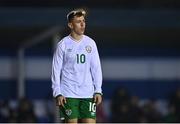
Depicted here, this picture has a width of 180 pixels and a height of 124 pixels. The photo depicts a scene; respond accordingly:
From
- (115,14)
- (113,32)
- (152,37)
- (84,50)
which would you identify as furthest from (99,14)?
(84,50)

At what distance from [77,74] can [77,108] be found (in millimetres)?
390

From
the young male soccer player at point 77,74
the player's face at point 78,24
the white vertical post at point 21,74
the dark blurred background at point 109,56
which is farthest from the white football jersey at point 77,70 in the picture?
the white vertical post at point 21,74

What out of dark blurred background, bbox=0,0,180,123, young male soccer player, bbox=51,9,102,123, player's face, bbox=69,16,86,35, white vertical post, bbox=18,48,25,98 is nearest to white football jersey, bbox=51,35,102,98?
young male soccer player, bbox=51,9,102,123

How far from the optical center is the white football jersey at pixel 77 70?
8477mm

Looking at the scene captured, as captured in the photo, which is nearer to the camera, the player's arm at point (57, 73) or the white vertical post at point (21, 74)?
the player's arm at point (57, 73)

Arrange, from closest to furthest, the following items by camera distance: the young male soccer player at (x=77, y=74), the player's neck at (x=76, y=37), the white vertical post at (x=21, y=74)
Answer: the young male soccer player at (x=77, y=74) < the player's neck at (x=76, y=37) < the white vertical post at (x=21, y=74)

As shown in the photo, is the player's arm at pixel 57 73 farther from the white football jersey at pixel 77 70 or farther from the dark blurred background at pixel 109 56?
the dark blurred background at pixel 109 56

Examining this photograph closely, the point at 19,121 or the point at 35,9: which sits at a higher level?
the point at 35,9

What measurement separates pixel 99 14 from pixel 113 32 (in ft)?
6.34

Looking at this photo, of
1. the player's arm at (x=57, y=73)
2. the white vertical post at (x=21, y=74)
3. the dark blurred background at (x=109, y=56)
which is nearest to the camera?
the player's arm at (x=57, y=73)

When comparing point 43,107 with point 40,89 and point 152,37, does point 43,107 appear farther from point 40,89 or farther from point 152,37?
point 152,37

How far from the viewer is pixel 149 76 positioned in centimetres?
2019

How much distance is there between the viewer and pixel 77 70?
8.47 metres

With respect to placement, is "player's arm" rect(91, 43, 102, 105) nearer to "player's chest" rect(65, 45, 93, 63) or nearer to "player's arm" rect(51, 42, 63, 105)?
"player's chest" rect(65, 45, 93, 63)
